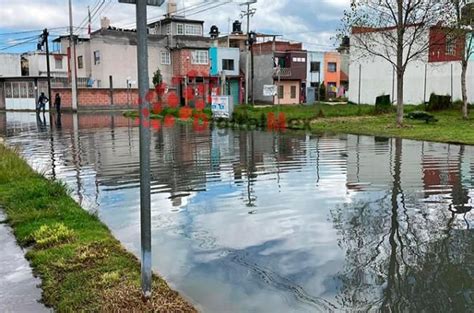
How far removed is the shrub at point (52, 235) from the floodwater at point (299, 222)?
2.44 ft

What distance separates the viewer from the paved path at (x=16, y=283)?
4379 mm

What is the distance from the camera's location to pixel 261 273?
5.42 meters

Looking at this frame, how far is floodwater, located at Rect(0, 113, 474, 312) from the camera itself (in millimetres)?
4949

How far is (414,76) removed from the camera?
39.2 metres

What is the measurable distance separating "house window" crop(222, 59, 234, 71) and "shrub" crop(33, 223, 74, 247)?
2077 inches

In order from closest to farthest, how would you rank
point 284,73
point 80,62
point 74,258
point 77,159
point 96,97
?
point 74,258, point 77,159, point 96,97, point 284,73, point 80,62

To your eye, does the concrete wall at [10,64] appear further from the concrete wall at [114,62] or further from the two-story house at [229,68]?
the two-story house at [229,68]

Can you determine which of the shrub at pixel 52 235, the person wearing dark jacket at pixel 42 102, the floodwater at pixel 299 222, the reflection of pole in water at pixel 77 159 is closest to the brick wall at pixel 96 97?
the person wearing dark jacket at pixel 42 102

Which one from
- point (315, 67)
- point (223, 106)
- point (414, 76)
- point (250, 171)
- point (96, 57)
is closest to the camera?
point (250, 171)

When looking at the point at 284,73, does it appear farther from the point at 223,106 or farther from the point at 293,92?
the point at 223,106

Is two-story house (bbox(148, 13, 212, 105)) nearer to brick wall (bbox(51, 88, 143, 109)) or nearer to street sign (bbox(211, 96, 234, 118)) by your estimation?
brick wall (bbox(51, 88, 143, 109))

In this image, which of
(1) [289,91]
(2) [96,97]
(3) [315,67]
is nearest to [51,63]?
(2) [96,97]

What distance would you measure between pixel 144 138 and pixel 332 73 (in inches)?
2587

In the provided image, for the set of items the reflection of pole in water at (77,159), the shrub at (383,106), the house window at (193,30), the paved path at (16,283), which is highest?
the house window at (193,30)
